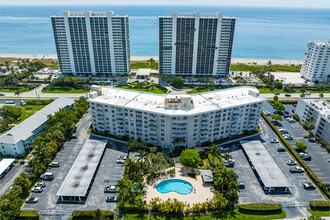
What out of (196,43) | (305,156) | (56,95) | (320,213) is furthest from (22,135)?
(196,43)

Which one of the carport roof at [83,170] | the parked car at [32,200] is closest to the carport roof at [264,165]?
the carport roof at [83,170]

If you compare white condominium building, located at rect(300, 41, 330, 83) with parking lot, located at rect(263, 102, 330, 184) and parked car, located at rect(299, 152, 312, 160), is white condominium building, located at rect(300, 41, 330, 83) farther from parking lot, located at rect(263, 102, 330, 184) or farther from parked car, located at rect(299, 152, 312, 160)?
parked car, located at rect(299, 152, 312, 160)

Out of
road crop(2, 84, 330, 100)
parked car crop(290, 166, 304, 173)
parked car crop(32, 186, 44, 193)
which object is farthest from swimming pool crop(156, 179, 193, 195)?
road crop(2, 84, 330, 100)

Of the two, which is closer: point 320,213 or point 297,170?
point 320,213

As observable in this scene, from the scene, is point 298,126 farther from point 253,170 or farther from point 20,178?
point 20,178

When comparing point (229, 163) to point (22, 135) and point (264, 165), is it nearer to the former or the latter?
point (264, 165)

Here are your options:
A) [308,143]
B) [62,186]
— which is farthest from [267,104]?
[62,186]
